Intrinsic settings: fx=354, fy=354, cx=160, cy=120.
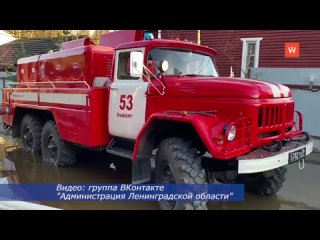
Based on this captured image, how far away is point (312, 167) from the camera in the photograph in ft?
23.1

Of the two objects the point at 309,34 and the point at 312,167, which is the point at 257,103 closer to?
the point at 312,167

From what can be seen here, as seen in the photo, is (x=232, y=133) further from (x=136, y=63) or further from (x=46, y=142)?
(x=46, y=142)

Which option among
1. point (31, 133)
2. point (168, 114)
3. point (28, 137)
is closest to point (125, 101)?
point (168, 114)

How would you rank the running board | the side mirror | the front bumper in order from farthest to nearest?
the running board, the side mirror, the front bumper

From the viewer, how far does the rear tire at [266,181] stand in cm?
517

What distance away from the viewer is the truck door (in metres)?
5.16

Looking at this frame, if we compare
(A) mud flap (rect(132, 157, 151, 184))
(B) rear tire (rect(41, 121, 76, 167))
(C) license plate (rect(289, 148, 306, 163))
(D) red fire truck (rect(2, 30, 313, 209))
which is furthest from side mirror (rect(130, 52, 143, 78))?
(B) rear tire (rect(41, 121, 76, 167))

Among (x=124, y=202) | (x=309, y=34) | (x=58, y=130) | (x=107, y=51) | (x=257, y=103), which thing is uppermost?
(x=309, y=34)

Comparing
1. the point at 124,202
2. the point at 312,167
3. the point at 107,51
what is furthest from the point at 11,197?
the point at 312,167

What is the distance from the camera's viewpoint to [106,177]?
253 inches

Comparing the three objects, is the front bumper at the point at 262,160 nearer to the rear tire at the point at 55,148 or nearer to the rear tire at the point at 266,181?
the rear tire at the point at 266,181

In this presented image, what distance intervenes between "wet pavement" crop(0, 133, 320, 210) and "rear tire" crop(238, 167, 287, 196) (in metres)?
0.12

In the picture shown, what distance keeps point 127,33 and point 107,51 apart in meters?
0.48

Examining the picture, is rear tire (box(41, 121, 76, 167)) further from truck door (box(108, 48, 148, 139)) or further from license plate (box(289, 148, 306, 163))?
license plate (box(289, 148, 306, 163))
